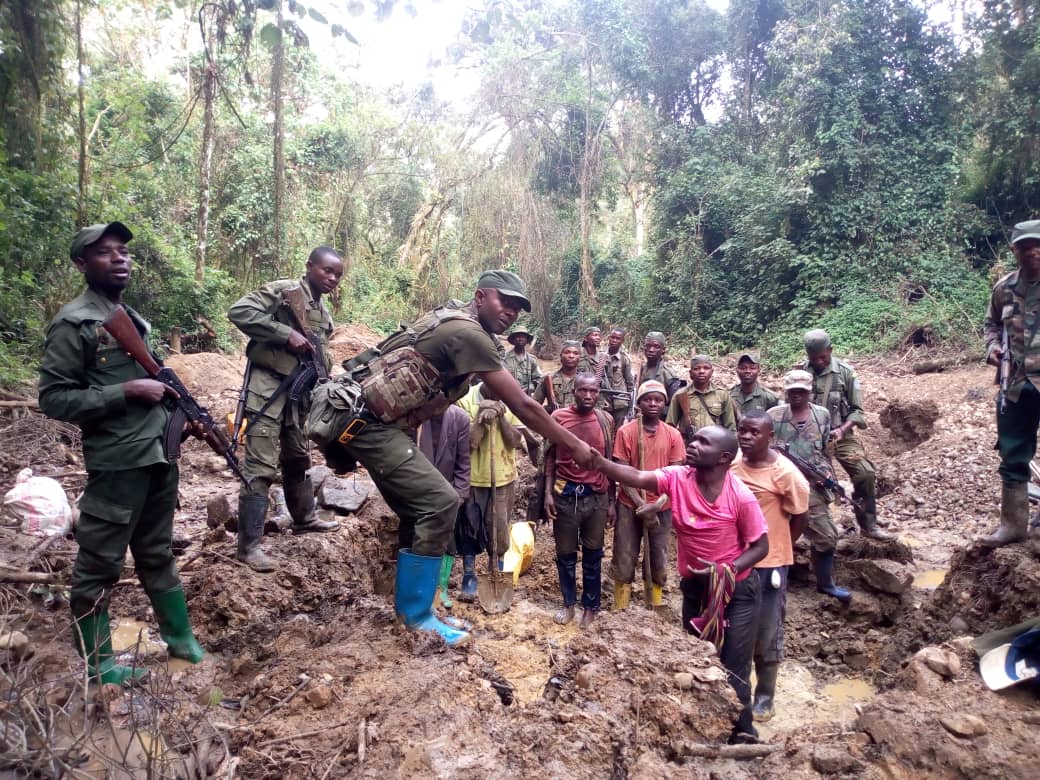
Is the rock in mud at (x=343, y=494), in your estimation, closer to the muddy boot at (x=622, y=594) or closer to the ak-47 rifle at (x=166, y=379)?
the ak-47 rifle at (x=166, y=379)

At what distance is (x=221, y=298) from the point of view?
1444 centimetres

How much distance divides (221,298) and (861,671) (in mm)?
13678

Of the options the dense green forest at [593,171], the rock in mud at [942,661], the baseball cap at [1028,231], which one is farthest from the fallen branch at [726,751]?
the dense green forest at [593,171]

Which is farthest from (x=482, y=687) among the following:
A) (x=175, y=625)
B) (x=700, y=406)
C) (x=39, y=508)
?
(x=700, y=406)

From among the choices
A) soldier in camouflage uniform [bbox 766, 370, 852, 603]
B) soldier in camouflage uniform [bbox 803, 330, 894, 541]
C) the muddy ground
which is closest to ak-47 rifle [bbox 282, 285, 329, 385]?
the muddy ground

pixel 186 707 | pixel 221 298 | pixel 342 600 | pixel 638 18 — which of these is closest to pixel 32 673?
pixel 186 707

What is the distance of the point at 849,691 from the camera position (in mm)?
4457

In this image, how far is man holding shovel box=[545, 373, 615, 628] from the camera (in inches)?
198

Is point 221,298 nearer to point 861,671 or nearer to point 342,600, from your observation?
point 342,600

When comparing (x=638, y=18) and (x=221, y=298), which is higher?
(x=638, y=18)

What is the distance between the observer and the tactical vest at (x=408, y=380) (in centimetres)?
336

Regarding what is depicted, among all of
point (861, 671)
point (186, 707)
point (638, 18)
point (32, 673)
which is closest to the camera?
point (32, 673)

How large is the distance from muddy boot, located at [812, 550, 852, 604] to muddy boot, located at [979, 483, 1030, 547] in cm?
128

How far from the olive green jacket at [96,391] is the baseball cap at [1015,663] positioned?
378 centimetres
